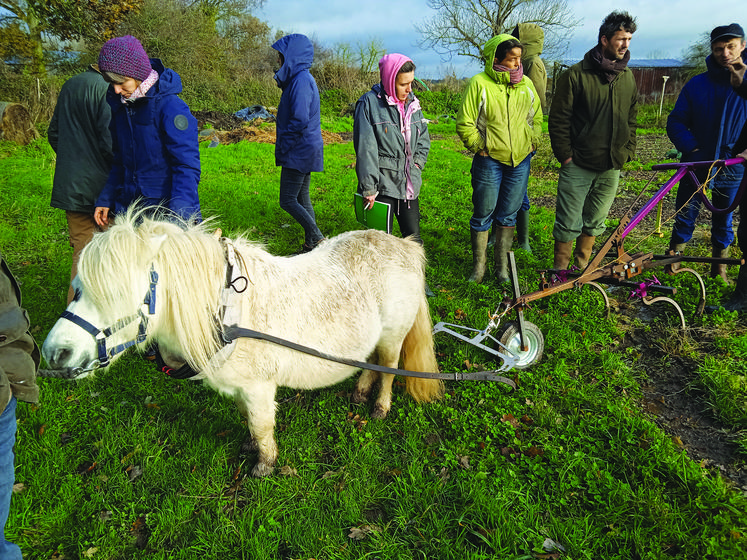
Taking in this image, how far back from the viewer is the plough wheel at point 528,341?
3641mm

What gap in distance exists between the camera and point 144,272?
1.94m

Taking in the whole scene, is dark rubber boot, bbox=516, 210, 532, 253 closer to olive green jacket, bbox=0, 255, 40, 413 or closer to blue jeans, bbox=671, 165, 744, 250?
blue jeans, bbox=671, 165, 744, 250

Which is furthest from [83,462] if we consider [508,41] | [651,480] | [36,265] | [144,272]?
[508,41]

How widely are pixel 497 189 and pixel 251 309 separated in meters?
3.42

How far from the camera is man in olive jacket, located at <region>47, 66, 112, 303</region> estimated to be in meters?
3.62

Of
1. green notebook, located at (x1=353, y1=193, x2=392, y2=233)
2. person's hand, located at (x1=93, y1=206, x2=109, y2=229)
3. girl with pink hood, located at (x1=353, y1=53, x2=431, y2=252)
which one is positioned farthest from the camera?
green notebook, located at (x1=353, y1=193, x2=392, y2=233)

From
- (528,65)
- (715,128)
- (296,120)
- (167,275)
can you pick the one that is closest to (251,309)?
(167,275)

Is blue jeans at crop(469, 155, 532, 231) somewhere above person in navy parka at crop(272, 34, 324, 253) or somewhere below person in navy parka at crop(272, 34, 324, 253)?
below

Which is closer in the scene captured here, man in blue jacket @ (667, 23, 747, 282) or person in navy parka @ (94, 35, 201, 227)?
person in navy parka @ (94, 35, 201, 227)

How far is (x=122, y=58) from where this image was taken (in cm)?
284

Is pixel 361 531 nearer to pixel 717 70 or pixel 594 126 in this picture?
pixel 594 126

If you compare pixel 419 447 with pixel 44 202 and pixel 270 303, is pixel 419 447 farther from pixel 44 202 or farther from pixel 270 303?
pixel 44 202

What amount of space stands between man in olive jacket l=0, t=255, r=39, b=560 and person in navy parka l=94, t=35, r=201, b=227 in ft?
4.90

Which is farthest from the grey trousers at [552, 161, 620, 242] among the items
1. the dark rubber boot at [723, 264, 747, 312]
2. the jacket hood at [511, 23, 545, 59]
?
the jacket hood at [511, 23, 545, 59]
